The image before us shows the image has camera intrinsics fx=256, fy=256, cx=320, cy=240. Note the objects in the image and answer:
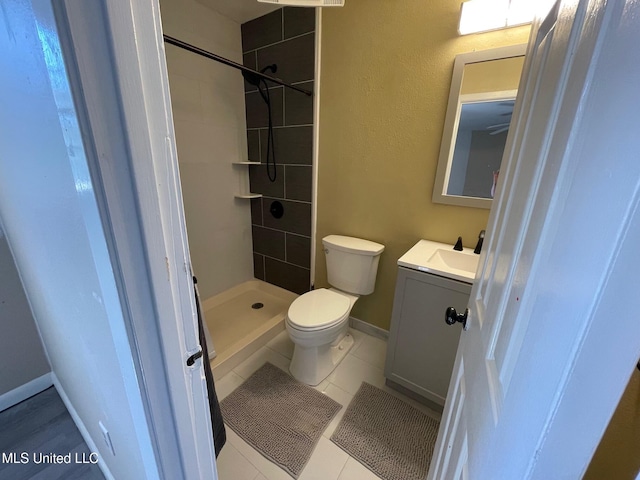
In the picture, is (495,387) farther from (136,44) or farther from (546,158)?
(136,44)

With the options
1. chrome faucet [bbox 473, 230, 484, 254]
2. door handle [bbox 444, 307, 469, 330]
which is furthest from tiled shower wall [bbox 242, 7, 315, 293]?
door handle [bbox 444, 307, 469, 330]

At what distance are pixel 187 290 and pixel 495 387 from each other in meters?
0.63

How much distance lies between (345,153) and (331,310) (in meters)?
1.11

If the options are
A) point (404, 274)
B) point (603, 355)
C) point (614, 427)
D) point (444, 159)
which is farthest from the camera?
point (444, 159)

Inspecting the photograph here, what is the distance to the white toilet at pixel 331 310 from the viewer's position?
1.50 meters

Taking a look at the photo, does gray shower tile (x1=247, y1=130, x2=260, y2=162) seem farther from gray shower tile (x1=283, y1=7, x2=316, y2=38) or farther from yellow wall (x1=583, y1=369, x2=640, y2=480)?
yellow wall (x1=583, y1=369, x2=640, y2=480)

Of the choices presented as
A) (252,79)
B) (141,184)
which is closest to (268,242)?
(252,79)

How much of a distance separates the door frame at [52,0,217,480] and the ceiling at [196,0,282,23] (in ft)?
6.55

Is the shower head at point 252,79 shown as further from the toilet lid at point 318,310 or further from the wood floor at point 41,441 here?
the wood floor at point 41,441

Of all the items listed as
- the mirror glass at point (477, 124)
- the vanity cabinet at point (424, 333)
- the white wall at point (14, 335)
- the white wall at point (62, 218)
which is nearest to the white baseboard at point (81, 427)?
the white wall at point (14, 335)

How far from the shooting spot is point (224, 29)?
206 centimetres

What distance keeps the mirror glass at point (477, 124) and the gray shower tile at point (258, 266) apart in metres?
1.81

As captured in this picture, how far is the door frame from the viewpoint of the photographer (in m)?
0.36

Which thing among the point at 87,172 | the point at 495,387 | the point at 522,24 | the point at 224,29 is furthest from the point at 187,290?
the point at 224,29
